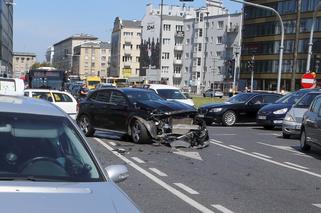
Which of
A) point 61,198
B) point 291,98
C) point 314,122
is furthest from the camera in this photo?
point 291,98

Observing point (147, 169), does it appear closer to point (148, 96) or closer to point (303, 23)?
point (148, 96)

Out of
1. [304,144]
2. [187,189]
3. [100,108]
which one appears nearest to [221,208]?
[187,189]

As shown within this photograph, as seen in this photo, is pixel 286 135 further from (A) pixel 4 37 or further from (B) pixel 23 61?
(B) pixel 23 61

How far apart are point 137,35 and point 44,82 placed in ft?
418

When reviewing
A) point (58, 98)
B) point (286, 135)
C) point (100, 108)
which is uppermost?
point (100, 108)

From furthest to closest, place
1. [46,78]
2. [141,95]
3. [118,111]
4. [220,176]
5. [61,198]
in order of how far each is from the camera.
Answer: [46,78] < [141,95] < [118,111] < [220,176] < [61,198]

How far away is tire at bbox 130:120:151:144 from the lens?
15.5 metres

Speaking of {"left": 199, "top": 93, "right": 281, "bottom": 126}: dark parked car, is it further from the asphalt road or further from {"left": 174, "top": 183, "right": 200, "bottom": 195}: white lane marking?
{"left": 174, "top": 183, "right": 200, "bottom": 195}: white lane marking

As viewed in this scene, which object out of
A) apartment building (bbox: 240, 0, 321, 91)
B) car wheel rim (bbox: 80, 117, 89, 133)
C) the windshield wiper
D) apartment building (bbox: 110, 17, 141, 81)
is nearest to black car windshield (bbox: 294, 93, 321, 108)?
car wheel rim (bbox: 80, 117, 89, 133)

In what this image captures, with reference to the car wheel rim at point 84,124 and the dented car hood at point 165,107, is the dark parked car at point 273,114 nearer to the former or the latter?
the dented car hood at point 165,107

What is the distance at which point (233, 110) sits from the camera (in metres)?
24.7

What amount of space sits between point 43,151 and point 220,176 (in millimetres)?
6348

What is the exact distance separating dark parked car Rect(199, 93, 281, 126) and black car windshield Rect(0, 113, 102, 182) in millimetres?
19868

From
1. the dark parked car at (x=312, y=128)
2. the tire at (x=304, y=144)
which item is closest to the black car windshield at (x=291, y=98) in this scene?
the tire at (x=304, y=144)
